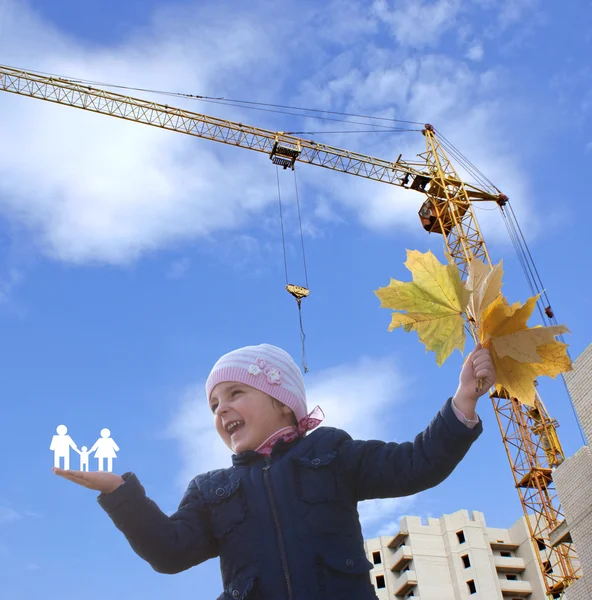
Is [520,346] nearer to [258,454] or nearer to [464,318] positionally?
[464,318]

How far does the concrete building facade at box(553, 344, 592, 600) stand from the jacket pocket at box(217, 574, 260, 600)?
8.01ft

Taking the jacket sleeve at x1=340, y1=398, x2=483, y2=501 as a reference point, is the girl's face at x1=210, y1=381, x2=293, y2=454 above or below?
above

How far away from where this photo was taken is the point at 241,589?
3.48m

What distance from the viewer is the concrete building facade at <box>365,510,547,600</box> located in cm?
4706

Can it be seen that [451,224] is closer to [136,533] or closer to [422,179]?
[422,179]

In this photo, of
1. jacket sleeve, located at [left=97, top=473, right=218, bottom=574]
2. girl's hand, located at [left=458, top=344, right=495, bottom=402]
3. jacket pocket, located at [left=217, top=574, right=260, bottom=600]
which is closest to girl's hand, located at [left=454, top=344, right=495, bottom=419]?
girl's hand, located at [left=458, top=344, right=495, bottom=402]

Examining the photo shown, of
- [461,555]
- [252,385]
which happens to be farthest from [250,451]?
[461,555]

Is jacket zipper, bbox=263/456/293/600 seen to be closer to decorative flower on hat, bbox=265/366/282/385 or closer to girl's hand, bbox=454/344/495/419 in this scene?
decorative flower on hat, bbox=265/366/282/385

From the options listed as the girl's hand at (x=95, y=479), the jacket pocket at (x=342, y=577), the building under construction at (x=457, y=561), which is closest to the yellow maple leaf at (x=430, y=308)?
the jacket pocket at (x=342, y=577)

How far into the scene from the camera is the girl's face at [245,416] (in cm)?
405

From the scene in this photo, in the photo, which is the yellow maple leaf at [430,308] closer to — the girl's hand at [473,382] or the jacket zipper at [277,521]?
the girl's hand at [473,382]

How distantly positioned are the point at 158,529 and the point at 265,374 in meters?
0.93

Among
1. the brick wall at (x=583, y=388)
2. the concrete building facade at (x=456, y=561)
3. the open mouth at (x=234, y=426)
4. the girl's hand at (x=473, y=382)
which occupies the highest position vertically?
the concrete building facade at (x=456, y=561)

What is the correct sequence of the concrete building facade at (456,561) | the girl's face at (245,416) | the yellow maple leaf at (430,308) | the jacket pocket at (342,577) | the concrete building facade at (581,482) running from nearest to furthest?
the jacket pocket at (342,577) < the yellow maple leaf at (430,308) < the girl's face at (245,416) < the concrete building facade at (581,482) < the concrete building facade at (456,561)
